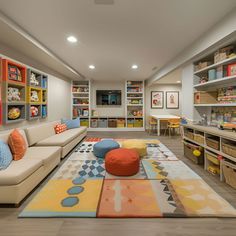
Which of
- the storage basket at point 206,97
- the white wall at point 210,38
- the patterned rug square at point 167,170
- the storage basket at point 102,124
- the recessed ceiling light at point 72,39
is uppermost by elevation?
the recessed ceiling light at point 72,39

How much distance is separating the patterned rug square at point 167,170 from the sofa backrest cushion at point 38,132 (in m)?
2.46

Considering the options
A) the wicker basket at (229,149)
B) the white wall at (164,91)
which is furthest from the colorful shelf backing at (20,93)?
the white wall at (164,91)

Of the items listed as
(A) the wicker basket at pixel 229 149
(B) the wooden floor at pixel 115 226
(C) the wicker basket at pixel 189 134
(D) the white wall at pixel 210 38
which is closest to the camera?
(B) the wooden floor at pixel 115 226

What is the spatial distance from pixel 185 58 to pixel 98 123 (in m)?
5.35

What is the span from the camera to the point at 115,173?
2834mm

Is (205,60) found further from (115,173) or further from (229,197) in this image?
(115,173)

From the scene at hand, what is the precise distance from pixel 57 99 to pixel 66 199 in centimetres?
455

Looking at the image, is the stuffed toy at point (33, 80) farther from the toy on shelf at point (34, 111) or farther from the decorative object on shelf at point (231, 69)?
the decorative object on shelf at point (231, 69)

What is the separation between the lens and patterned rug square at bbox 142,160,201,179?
9.25ft

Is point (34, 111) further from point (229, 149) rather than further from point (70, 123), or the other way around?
point (229, 149)

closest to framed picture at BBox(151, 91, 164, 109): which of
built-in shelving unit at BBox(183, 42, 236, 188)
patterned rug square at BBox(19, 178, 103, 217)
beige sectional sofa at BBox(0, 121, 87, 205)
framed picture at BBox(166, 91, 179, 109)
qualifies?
framed picture at BBox(166, 91, 179, 109)

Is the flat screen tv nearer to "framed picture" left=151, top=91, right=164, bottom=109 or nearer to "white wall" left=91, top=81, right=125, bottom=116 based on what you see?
"white wall" left=91, top=81, right=125, bottom=116

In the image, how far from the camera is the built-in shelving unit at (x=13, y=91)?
2996 mm

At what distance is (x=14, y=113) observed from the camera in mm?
3363
